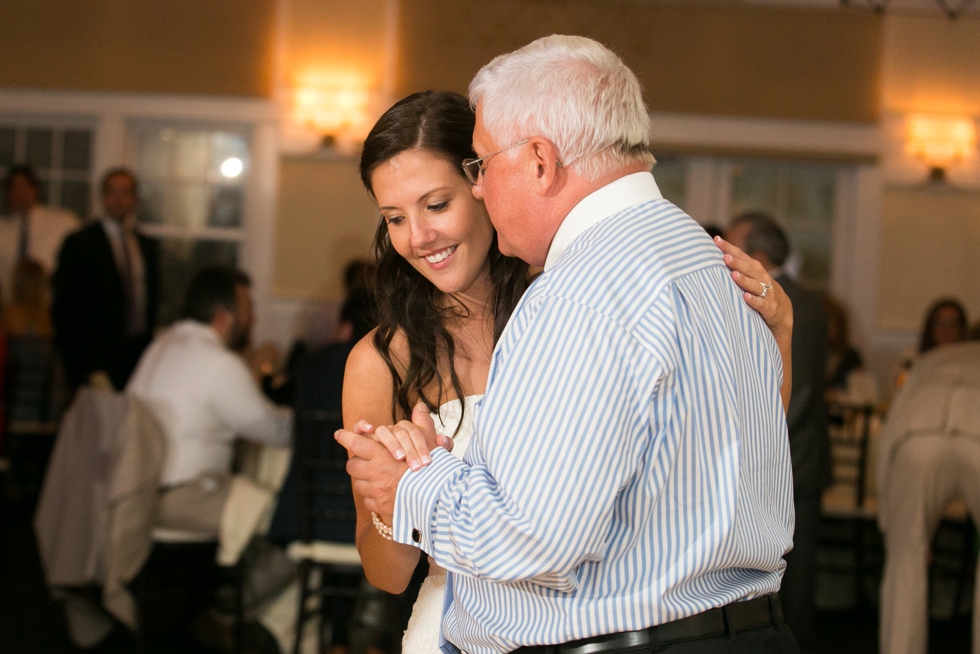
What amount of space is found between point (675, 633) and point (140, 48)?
681cm

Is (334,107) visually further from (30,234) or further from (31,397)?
(31,397)

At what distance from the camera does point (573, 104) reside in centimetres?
117

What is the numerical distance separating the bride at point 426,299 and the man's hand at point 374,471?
0.18m

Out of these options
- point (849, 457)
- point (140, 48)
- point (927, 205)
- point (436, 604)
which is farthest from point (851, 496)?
point (140, 48)

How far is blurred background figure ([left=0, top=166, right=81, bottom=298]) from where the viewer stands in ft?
20.4

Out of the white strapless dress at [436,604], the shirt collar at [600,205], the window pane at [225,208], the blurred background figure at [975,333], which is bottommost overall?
the white strapless dress at [436,604]

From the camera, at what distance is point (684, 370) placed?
109 centimetres

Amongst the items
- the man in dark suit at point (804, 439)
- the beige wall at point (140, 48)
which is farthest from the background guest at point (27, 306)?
the man in dark suit at point (804, 439)

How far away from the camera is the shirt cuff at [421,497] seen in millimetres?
1131

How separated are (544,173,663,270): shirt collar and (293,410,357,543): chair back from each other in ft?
7.16

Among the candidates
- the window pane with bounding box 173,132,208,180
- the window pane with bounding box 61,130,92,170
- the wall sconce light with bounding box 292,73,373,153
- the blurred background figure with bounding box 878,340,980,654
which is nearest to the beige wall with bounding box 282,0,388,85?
the wall sconce light with bounding box 292,73,373,153

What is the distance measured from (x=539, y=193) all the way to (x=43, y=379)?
15.8 ft

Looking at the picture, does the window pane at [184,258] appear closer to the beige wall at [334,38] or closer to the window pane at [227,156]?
the window pane at [227,156]

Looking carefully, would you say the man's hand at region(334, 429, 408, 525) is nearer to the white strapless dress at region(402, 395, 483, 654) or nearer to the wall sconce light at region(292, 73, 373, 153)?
the white strapless dress at region(402, 395, 483, 654)
